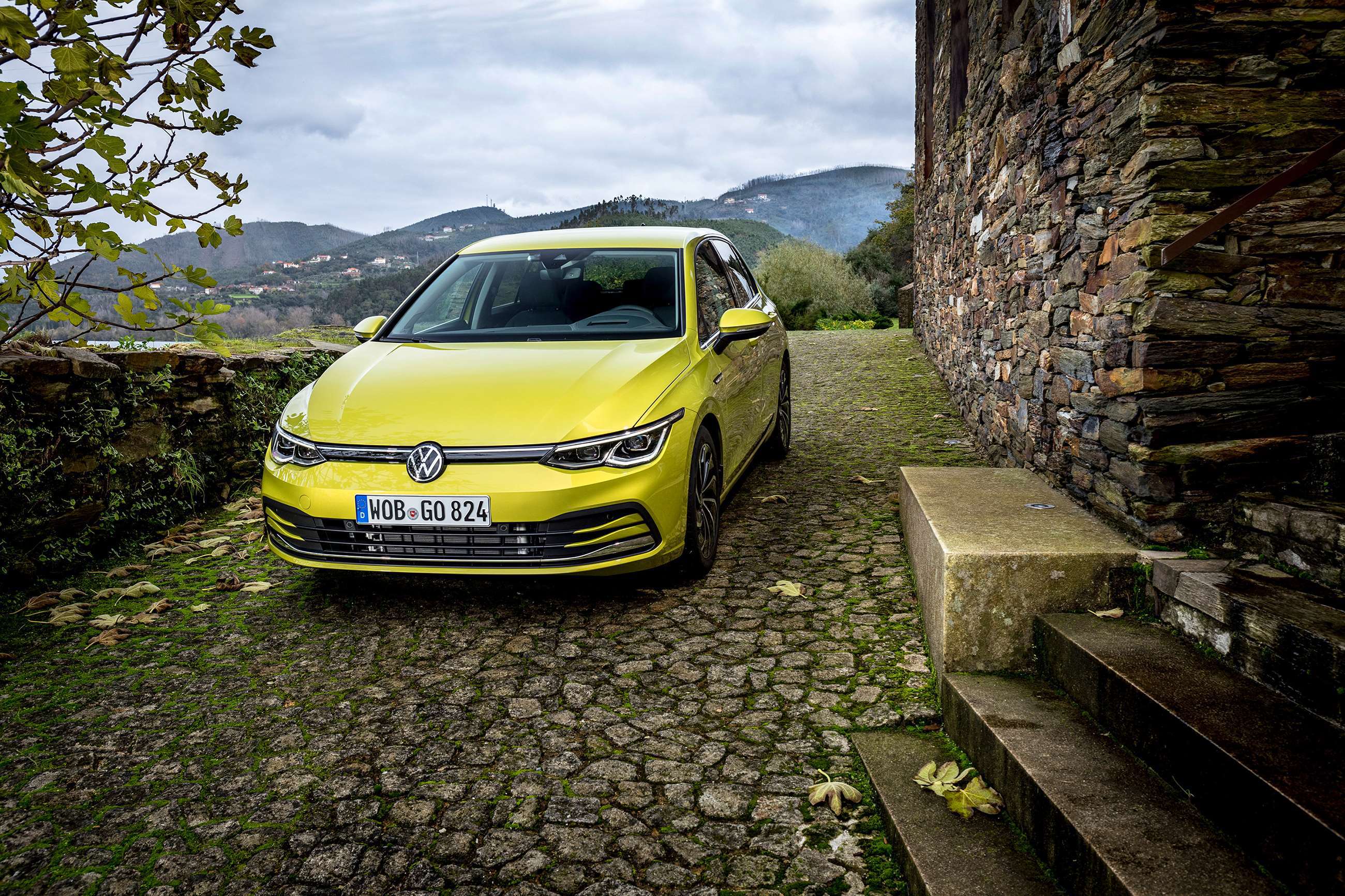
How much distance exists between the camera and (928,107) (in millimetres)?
10664

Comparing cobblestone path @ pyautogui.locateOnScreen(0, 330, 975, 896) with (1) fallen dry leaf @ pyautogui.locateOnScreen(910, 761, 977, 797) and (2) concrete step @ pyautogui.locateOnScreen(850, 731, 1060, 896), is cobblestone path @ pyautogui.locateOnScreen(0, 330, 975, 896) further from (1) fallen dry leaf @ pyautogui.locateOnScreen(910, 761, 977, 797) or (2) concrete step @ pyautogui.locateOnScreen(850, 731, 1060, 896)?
(1) fallen dry leaf @ pyautogui.locateOnScreen(910, 761, 977, 797)

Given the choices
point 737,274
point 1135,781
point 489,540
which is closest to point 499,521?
point 489,540

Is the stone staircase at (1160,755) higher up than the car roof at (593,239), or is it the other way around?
the car roof at (593,239)

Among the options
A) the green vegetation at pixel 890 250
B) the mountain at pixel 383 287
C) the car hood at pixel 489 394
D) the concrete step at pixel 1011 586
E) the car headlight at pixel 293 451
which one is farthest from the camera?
the green vegetation at pixel 890 250

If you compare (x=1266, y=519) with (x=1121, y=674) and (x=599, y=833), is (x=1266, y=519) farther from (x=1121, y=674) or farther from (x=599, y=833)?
(x=599, y=833)

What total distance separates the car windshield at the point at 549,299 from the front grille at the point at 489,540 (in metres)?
1.18

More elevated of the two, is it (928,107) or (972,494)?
(928,107)

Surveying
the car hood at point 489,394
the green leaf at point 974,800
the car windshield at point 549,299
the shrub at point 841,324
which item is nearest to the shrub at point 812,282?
the shrub at point 841,324

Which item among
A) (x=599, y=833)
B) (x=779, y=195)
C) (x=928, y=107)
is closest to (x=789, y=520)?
(x=599, y=833)

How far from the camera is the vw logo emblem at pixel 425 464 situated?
135 inches

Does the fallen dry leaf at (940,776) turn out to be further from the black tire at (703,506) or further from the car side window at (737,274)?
the car side window at (737,274)

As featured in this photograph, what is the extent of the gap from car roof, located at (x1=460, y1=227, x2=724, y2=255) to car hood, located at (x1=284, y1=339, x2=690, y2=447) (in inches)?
38.9

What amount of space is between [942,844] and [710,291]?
345cm

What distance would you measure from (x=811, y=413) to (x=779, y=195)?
299 feet
